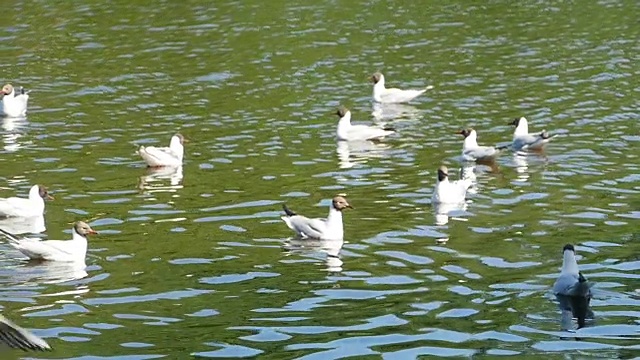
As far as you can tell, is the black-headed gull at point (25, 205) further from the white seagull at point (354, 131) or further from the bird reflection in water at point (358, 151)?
the white seagull at point (354, 131)

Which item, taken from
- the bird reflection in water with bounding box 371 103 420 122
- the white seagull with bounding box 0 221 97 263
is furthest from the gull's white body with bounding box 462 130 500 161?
the white seagull with bounding box 0 221 97 263

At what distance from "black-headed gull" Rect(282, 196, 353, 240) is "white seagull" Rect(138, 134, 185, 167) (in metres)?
6.37

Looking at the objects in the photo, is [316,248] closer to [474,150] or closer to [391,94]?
[474,150]

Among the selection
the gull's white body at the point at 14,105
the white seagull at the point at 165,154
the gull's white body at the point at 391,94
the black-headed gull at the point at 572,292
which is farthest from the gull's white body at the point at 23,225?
the gull's white body at the point at 391,94

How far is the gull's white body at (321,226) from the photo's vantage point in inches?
898

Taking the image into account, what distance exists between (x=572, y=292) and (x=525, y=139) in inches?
461

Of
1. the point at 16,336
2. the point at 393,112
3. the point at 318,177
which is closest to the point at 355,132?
the point at 318,177

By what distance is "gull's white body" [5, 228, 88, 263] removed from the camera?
21.4m

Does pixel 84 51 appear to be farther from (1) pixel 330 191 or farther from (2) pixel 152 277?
(2) pixel 152 277

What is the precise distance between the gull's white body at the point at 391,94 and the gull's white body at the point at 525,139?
625cm

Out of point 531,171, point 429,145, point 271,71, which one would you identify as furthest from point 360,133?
point 271,71

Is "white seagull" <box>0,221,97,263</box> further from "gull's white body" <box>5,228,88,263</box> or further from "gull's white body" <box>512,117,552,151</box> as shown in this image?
"gull's white body" <box>512,117,552,151</box>

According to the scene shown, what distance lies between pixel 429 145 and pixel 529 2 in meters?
22.3

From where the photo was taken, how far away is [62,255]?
21.4 metres
